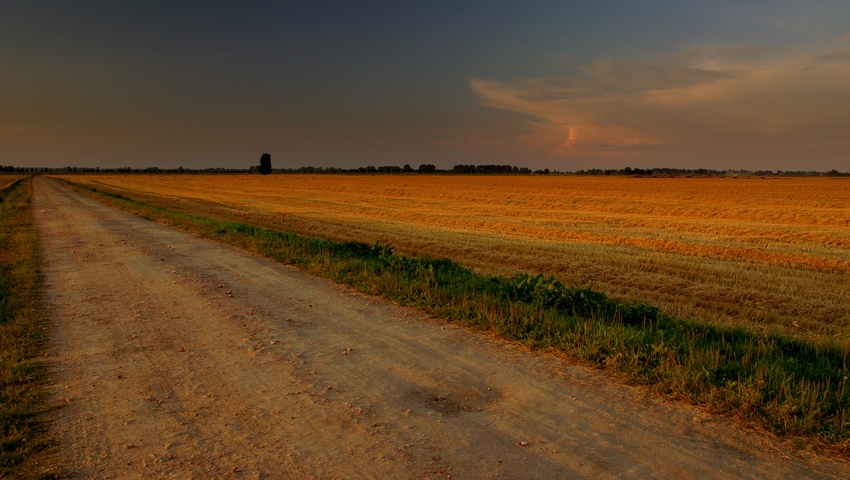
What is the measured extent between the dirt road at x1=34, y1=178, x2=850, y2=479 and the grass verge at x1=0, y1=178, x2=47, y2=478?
19 cm

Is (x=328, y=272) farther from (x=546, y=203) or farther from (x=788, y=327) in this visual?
(x=546, y=203)

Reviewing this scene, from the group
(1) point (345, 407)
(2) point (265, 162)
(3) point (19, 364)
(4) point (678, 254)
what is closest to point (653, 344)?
(1) point (345, 407)

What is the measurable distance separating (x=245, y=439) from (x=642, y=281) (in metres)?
9.90

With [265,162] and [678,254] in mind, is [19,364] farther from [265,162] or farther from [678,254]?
[265,162]

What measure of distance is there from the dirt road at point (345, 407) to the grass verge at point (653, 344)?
1.16ft

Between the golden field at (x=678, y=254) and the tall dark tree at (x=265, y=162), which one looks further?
the tall dark tree at (x=265, y=162)

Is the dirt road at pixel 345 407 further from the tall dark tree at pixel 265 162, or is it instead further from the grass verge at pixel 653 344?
the tall dark tree at pixel 265 162

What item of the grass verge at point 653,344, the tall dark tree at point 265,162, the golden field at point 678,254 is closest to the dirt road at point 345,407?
the grass verge at point 653,344

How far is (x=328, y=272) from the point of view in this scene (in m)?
11.2

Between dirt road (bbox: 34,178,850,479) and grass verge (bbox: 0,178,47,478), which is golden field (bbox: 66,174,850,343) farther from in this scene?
grass verge (bbox: 0,178,47,478)

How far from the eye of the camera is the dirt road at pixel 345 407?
3873 mm

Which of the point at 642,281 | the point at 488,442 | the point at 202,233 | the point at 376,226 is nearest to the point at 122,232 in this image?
the point at 202,233

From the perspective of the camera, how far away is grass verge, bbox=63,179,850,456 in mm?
4641

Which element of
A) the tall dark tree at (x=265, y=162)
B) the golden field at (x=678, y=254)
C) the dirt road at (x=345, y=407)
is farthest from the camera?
the tall dark tree at (x=265, y=162)
